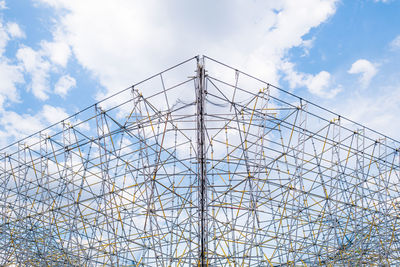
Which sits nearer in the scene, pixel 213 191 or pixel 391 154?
pixel 213 191

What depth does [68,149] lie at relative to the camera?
14.4 m

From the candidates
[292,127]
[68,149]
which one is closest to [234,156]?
[292,127]

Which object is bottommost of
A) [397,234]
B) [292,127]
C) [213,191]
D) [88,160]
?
[397,234]

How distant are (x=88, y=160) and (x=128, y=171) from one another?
1767 mm

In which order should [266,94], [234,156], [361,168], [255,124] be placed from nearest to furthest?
[266,94] < [255,124] < [234,156] < [361,168]

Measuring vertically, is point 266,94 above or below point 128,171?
above

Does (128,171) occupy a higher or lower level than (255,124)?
lower

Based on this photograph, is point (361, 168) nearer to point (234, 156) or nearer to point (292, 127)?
point (292, 127)

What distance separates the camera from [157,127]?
13688 millimetres

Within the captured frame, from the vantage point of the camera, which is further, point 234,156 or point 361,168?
point 361,168

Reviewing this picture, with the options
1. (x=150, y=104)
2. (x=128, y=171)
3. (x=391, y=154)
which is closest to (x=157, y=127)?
(x=150, y=104)

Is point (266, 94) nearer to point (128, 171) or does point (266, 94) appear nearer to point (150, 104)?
point (150, 104)

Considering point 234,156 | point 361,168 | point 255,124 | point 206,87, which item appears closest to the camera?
point 206,87

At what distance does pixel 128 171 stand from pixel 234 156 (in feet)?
15.4
